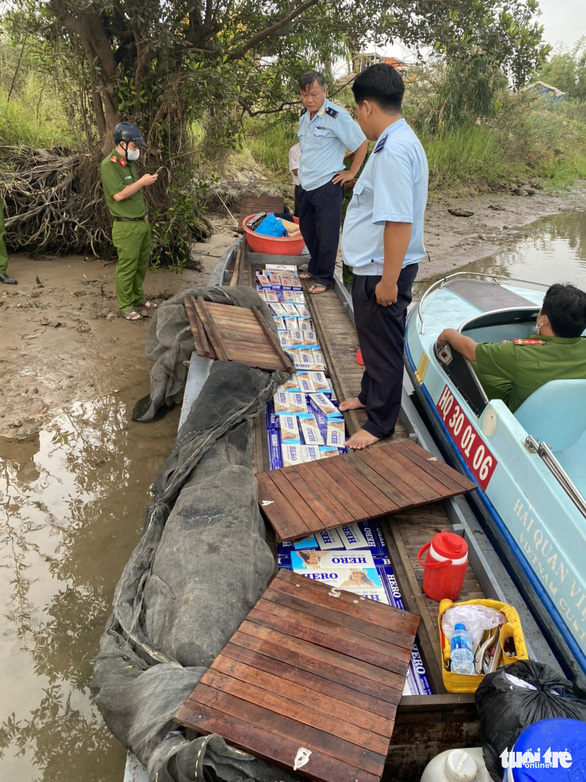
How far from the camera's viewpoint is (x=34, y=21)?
6.52m

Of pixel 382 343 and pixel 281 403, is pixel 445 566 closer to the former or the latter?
pixel 382 343

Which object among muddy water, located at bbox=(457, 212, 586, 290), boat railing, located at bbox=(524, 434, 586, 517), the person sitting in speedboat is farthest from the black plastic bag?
muddy water, located at bbox=(457, 212, 586, 290)

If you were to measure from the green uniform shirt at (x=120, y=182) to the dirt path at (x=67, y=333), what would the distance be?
116 centimetres

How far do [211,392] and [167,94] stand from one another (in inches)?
181

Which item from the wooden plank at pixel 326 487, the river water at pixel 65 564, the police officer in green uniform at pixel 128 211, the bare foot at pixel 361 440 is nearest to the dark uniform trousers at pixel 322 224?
the police officer in green uniform at pixel 128 211

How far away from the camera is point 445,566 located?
2303 millimetres

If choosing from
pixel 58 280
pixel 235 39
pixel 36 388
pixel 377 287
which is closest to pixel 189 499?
pixel 377 287

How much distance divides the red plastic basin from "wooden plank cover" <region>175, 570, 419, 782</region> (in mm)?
5098

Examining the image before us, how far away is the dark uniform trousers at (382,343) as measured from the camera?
124 inches

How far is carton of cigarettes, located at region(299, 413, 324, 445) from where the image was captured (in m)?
3.54

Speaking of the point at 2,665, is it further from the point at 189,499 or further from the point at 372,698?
the point at 372,698

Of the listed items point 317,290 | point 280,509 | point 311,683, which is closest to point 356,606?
point 311,683

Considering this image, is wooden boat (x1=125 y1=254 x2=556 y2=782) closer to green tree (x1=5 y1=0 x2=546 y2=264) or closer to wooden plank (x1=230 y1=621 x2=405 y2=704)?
wooden plank (x1=230 y1=621 x2=405 y2=704)

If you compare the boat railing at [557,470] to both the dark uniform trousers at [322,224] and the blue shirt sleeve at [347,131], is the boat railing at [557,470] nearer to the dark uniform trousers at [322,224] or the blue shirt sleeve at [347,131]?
the dark uniform trousers at [322,224]
